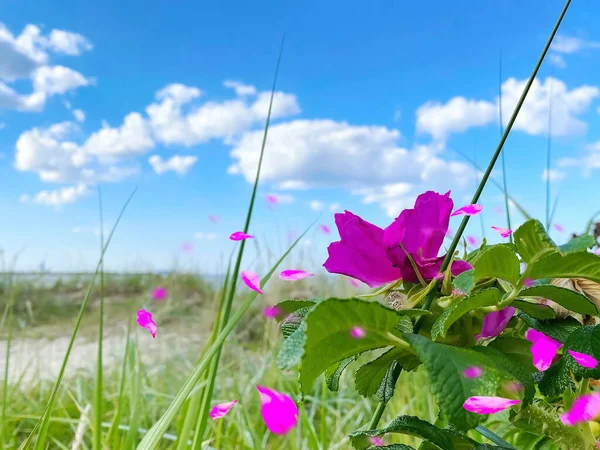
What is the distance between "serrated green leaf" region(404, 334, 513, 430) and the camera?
11.7 inches

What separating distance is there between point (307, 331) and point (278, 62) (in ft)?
2.03

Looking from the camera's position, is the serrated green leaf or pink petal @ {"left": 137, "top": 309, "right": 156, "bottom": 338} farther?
pink petal @ {"left": 137, "top": 309, "right": 156, "bottom": 338}

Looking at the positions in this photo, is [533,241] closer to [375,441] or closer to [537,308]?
[537,308]

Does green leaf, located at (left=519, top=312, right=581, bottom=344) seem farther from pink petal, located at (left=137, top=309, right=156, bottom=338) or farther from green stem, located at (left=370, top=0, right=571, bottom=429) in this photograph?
pink petal, located at (left=137, top=309, right=156, bottom=338)

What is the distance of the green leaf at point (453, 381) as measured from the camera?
30cm

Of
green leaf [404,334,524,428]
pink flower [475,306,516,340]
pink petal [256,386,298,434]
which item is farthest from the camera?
pink petal [256,386,298,434]

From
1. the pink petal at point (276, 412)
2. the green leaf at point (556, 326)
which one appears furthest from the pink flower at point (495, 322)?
the pink petal at point (276, 412)

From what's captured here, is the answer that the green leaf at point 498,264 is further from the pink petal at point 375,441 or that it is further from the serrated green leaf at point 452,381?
the pink petal at point 375,441

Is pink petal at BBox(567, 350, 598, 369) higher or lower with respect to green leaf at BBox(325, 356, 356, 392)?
higher

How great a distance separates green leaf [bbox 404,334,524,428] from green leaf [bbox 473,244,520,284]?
0.17 feet

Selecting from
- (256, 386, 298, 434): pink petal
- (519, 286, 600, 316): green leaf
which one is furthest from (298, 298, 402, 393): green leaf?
(256, 386, 298, 434): pink petal

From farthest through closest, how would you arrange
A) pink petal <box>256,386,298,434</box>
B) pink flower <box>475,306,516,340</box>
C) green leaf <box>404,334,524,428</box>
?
1. pink petal <box>256,386,298,434</box>
2. pink flower <box>475,306,516,340</box>
3. green leaf <box>404,334,524,428</box>

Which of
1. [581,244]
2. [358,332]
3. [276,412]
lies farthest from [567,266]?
[276,412]

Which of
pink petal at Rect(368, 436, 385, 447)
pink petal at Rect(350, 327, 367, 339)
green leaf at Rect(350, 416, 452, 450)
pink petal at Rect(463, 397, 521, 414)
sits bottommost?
pink petal at Rect(368, 436, 385, 447)
